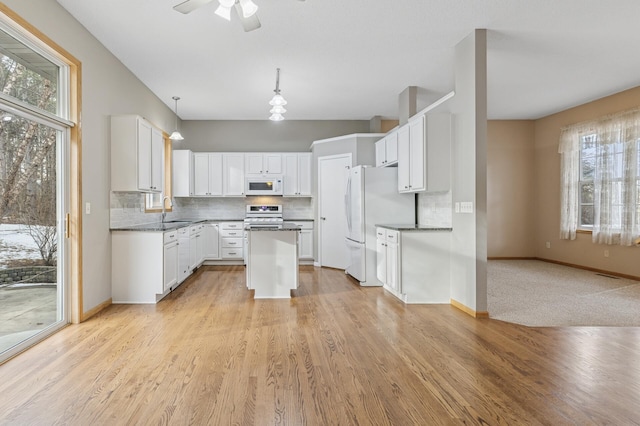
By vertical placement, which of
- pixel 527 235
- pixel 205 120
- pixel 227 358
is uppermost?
pixel 205 120

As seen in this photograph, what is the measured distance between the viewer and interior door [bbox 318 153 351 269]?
644 centimetres

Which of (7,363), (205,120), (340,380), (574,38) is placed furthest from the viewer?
(205,120)

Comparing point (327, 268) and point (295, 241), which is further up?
point (295, 241)

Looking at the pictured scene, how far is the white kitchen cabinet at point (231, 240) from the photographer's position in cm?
698

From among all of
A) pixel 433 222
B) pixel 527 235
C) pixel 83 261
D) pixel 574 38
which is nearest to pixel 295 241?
pixel 433 222

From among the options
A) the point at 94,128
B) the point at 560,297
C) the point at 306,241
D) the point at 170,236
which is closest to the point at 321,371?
the point at 170,236

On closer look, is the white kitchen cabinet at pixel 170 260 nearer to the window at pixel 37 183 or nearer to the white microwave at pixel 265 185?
the window at pixel 37 183

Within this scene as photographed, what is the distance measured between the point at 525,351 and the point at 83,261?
4123 mm

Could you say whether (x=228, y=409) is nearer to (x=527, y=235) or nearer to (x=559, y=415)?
(x=559, y=415)

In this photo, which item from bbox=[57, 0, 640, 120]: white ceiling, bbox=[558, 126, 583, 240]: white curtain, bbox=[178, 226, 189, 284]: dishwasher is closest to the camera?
bbox=[57, 0, 640, 120]: white ceiling

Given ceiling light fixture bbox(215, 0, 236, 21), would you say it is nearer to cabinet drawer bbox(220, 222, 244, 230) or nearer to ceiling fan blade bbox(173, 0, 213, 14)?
ceiling fan blade bbox(173, 0, 213, 14)

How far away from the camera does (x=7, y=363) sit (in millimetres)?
2594

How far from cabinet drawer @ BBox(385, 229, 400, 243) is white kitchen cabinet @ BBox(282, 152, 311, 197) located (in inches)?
115

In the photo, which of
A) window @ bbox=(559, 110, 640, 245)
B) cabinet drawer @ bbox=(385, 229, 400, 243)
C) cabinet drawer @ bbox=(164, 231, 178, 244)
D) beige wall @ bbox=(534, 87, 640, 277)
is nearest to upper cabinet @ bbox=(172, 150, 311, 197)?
cabinet drawer @ bbox=(164, 231, 178, 244)
